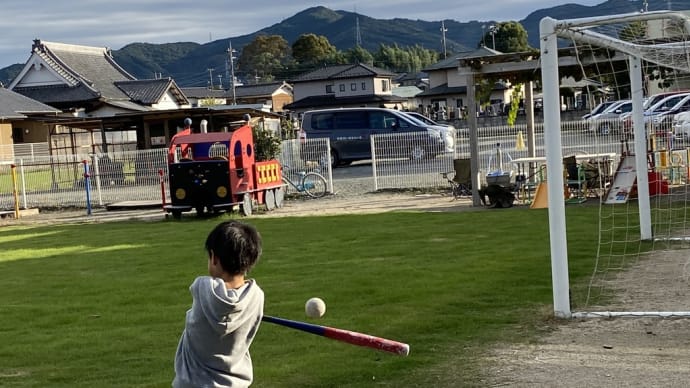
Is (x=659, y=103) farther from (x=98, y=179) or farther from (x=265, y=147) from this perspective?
(x=98, y=179)

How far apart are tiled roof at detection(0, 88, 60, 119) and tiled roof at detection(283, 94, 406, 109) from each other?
2051cm

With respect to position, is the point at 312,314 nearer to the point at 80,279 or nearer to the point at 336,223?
the point at 80,279

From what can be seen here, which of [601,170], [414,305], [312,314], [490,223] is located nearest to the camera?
[312,314]

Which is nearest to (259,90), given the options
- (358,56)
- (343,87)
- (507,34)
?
(343,87)

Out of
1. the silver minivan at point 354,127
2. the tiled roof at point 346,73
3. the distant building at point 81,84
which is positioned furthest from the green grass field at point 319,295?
the tiled roof at point 346,73

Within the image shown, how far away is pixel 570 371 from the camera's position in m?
5.40

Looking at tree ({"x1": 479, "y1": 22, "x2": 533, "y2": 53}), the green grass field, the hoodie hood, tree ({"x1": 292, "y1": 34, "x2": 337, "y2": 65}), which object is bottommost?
the green grass field

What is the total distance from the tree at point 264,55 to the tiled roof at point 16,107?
66.3m

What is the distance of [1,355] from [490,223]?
8.36 m

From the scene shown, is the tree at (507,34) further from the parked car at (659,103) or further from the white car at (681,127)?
the white car at (681,127)

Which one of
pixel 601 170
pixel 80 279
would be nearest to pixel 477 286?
pixel 80 279

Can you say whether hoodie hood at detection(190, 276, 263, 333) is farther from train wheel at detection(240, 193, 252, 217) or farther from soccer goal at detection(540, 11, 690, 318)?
train wheel at detection(240, 193, 252, 217)

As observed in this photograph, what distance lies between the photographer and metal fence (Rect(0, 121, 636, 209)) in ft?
67.1

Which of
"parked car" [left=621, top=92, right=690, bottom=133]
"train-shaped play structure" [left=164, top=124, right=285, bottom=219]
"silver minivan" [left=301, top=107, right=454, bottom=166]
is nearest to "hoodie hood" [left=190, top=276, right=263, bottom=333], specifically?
"train-shaped play structure" [left=164, top=124, right=285, bottom=219]
